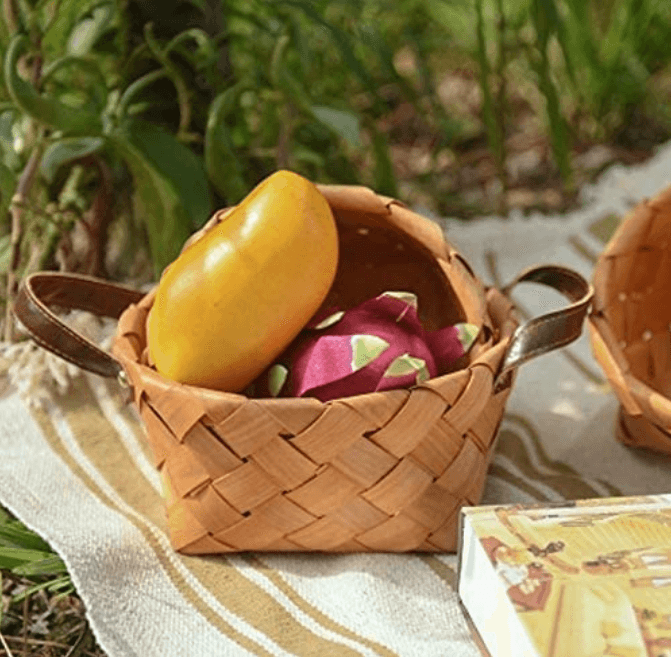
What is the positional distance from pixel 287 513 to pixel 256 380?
0.32 feet

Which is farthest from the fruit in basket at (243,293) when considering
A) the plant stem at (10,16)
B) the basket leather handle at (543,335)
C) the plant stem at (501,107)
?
the plant stem at (501,107)

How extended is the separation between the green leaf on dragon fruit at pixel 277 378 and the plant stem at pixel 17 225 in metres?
0.35

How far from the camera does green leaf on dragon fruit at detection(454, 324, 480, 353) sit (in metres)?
0.89

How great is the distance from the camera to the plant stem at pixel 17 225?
1118 millimetres

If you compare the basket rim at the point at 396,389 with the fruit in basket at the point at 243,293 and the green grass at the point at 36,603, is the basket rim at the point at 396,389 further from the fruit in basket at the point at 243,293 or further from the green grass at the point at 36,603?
the green grass at the point at 36,603

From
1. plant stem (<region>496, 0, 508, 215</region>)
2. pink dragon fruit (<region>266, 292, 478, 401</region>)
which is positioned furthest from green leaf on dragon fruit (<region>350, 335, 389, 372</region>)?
plant stem (<region>496, 0, 508, 215</region>)

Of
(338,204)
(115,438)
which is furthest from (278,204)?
(115,438)

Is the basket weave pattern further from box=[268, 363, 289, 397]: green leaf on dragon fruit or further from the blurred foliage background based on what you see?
the blurred foliage background

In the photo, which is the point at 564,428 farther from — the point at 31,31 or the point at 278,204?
the point at 31,31

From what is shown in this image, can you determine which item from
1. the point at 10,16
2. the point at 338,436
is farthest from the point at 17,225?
the point at 338,436

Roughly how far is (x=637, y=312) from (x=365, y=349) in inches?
13.0

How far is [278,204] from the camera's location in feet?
2.85

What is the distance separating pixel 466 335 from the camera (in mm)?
895

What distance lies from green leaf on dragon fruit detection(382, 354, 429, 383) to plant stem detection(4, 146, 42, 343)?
43 cm
